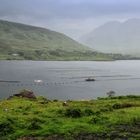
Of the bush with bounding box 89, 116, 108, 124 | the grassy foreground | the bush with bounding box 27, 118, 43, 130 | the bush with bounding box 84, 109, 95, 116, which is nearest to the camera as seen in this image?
the grassy foreground

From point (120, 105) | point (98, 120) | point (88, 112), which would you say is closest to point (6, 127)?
point (98, 120)

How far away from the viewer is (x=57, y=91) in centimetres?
15412

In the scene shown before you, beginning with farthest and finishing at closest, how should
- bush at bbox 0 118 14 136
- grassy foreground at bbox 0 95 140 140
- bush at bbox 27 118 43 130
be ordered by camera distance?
1. bush at bbox 27 118 43 130
2. bush at bbox 0 118 14 136
3. grassy foreground at bbox 0 95 140 140

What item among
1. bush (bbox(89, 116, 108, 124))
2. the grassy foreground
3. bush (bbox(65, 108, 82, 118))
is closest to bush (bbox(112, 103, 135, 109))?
the grassy foreground

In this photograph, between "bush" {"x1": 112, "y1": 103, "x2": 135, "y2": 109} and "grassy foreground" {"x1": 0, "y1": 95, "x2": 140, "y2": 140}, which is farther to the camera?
"bush" {"x1": 112, "y1": 103, "x2": 135, "y2": 109}

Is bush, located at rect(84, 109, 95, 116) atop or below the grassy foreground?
atop

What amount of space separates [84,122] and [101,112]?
723 centimetres

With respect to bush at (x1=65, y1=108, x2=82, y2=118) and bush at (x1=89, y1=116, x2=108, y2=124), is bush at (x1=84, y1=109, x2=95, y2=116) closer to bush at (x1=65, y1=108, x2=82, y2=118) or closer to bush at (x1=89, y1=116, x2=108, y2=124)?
bush at (x1=65, y1=108, x2=82, y2=118)

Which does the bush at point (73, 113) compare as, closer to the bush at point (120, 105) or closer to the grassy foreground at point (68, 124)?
the grassy foreground at point (68, 124)

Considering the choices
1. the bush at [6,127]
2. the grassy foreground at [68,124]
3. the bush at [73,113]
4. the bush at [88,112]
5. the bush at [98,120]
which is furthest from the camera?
the bush at [88,112]

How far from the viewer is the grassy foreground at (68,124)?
3916 centimetres

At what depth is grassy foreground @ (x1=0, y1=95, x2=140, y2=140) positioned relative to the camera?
39.2 meters

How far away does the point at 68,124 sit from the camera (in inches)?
1699

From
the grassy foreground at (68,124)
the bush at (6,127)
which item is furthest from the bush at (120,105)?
the bush at (6,127)
